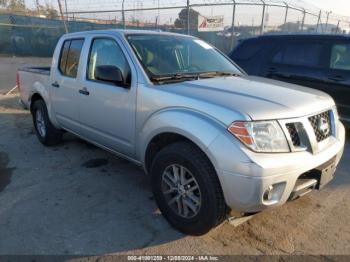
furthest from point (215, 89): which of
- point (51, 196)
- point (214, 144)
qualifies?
point (51, 196)

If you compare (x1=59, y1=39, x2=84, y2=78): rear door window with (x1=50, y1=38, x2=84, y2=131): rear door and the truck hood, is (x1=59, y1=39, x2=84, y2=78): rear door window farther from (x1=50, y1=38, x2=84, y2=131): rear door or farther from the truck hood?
the truck hood

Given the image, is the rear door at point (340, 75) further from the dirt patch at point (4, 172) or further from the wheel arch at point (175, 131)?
the dirt patch at point (4, 172)

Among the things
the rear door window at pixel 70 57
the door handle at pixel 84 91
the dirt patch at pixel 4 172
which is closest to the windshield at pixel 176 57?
the door handle at pixel 84 91

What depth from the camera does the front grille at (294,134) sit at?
8.93 ft

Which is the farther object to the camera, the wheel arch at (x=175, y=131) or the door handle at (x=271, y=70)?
the door handle at (x=271, y=70)

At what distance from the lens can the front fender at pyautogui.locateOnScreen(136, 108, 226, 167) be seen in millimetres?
2713

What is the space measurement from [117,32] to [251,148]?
2197 millimetres

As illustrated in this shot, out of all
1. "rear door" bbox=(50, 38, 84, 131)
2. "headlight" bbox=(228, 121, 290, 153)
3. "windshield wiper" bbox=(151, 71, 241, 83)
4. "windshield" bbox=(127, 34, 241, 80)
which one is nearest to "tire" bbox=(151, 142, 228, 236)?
"headlight" bbox=(228, 121, 290, 153)

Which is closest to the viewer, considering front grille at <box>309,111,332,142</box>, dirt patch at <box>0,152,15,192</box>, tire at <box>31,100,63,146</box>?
front grille at <box>309,111,332,142</box>

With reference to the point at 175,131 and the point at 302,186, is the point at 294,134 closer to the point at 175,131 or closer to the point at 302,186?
the point at 302,186

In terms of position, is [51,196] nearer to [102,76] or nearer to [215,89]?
[102,76]

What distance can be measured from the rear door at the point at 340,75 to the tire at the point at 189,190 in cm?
383

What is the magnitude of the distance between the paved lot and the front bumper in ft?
1.86

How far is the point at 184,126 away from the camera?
2.89 meters
